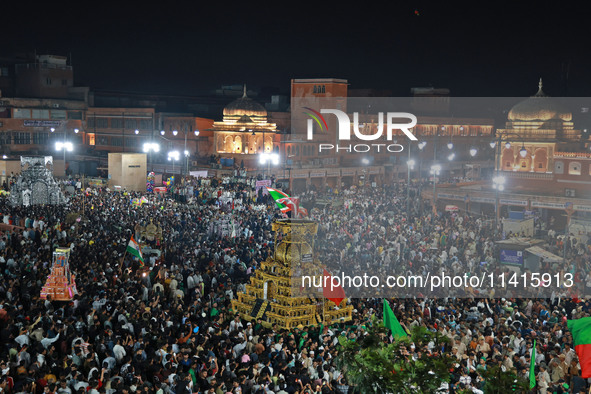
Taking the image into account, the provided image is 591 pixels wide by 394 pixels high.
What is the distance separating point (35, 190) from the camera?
29.7m

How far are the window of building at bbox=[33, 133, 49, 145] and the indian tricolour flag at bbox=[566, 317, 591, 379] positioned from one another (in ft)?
183

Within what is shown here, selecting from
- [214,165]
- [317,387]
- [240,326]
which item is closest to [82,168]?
[214,165]

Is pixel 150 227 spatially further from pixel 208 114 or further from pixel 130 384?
pixel 208 114

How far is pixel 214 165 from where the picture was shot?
4788cm

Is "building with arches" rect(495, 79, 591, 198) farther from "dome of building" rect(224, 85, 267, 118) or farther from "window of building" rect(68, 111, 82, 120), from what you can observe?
"window of building" rect(68, 111, 82, 120)

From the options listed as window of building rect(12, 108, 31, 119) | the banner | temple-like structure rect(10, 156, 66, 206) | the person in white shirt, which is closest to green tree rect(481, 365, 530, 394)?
the person in white shirt

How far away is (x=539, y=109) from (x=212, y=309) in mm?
46842

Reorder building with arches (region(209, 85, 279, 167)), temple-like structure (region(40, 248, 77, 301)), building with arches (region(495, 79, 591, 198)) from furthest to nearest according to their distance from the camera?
1. building with arches (region(209, 85, 279, 167))
2. building with arches (region(495, 79, 591, 198))
3. temple-like structure (region(40, 248, 77, 301))

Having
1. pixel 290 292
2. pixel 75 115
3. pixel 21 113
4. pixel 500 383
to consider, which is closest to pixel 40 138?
pixel 21 113

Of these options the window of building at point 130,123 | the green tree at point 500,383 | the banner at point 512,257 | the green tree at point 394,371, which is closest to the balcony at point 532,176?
the banner at point 512,257

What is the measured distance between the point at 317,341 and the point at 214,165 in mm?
35366

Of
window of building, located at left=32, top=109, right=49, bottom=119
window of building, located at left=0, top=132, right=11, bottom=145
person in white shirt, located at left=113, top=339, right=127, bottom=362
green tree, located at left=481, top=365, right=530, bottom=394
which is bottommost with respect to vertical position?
person in white shirt, located at left=113, top=339, right=127, bottom=362

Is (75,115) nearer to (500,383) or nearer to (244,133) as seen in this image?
(244,133)

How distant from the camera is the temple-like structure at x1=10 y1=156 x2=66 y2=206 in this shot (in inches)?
1163
